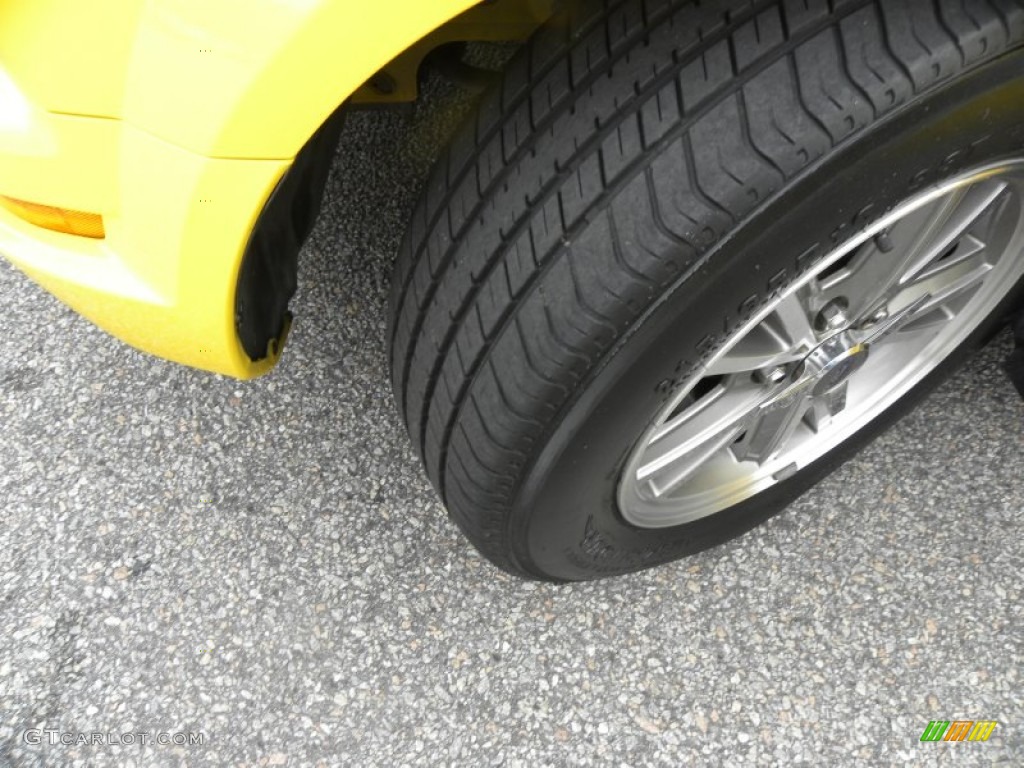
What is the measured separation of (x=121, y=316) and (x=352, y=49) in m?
0.51

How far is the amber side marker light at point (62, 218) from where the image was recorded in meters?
1.04

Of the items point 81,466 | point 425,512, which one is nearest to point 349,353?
point 425,512

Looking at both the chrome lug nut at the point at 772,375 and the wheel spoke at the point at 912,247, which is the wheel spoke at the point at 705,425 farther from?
the wheel spoke at the point at 912,247

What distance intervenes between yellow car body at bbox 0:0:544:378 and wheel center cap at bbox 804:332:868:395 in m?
0.73

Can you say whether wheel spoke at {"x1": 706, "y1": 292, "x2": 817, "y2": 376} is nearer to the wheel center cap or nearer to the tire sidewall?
the wheel center cap

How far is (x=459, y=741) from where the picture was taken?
152cm

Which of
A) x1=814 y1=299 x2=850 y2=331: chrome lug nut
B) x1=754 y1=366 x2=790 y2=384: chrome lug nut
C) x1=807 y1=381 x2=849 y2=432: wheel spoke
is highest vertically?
x1=814 y1=299 x2=850 y2=331: chrome lug nut

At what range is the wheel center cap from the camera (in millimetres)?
1375

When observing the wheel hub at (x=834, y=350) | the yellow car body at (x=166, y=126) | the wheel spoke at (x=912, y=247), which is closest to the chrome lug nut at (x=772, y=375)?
the wheel hub at (x=834, y=350)

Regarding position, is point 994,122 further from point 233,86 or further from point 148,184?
point 148,184

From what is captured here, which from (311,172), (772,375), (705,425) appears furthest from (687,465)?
(311,172)

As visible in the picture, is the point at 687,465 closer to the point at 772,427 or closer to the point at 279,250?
the point at 772,427

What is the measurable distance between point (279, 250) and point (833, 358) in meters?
0.86

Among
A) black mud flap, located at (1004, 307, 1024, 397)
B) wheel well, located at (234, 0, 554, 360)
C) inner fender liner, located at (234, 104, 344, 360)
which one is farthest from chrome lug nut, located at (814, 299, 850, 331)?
inner fender liner, located at (234, 104, 344, 360)
